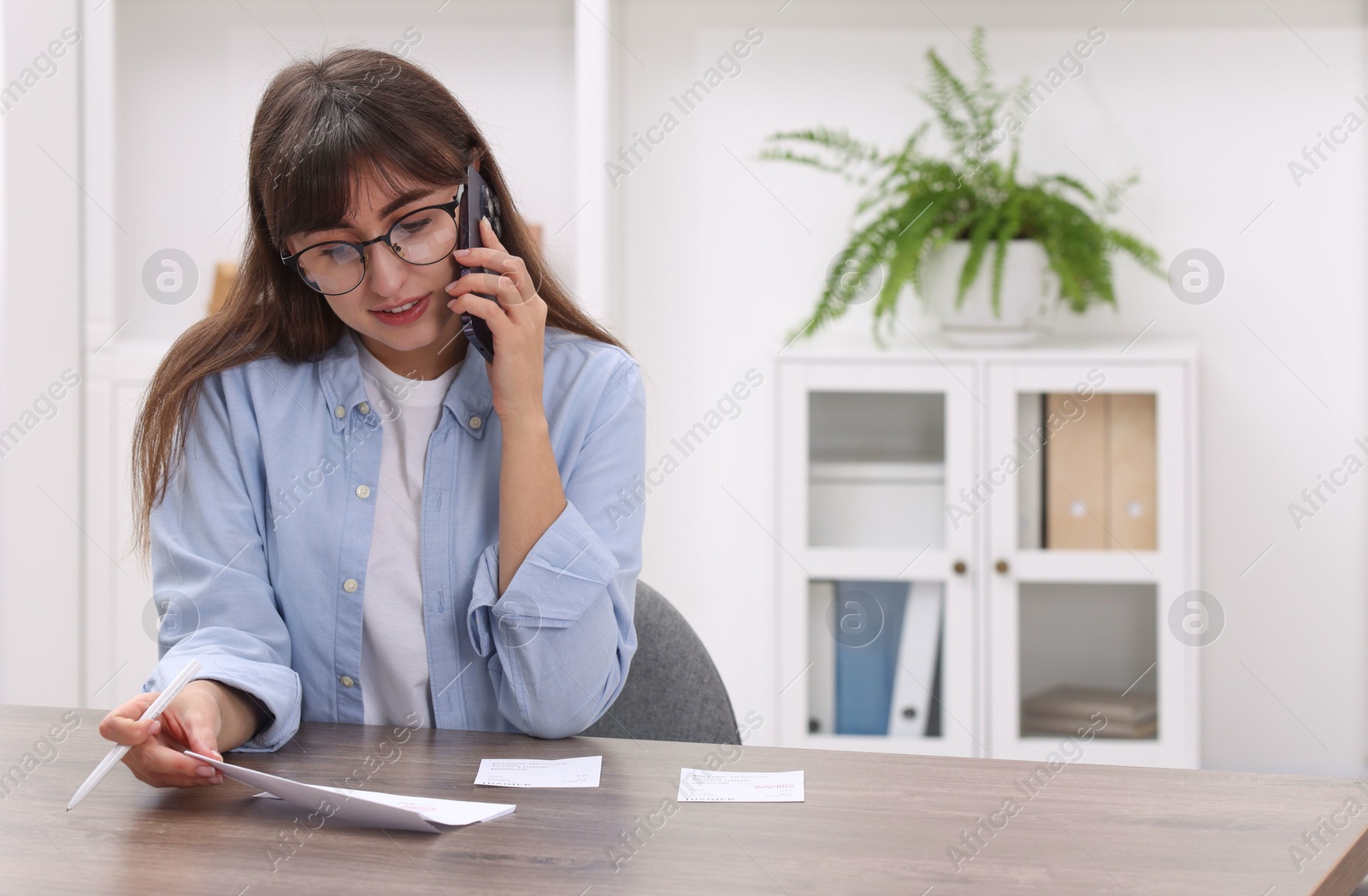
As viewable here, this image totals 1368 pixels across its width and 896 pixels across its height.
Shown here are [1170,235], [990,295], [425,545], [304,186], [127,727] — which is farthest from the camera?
[1170,235]

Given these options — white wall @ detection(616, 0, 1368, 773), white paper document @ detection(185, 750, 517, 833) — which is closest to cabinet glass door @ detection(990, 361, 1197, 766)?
white wall @ detection(616, 0, 1368, 773)

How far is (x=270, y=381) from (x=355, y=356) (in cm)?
11

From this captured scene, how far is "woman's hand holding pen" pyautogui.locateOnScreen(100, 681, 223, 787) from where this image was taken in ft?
3.36

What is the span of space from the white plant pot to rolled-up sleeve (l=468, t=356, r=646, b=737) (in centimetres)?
153

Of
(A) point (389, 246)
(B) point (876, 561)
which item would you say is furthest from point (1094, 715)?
(A) point (389, 246)

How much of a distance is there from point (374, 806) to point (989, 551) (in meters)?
2.01

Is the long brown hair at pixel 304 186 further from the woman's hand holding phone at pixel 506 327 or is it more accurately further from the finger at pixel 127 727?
the finger at pixel 127 727

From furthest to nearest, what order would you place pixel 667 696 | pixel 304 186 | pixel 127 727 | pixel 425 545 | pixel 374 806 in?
pixel 667 696
pixel 425 545
pixel 304 186
pixel 127 727
pixel 374 806

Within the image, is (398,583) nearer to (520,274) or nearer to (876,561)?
(520,274)

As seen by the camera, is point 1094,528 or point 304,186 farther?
point 1094,528

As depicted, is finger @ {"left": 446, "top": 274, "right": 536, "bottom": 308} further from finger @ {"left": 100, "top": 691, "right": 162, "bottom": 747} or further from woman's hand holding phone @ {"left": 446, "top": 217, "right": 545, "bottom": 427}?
finger @ {"left": 100, "top": 691, "right": 162, "bottom": 747}

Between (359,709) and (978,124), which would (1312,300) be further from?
(359,709)

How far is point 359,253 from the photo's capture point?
1.30 m

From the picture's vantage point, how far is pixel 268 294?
1437 millimetres
